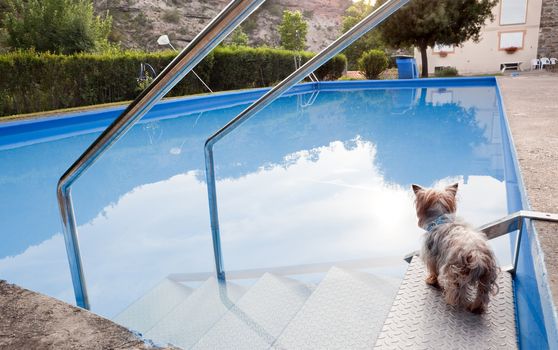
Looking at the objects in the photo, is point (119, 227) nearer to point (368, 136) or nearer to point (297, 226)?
point (297, 226)

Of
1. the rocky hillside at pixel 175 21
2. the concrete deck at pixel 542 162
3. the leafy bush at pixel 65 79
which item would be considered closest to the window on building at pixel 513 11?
the rocky hillside at pixel 175 21

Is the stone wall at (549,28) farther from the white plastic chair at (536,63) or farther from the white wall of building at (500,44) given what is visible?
the white plastic chair at (536,63)

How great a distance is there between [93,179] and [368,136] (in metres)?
3.72

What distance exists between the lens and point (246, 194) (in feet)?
12.3

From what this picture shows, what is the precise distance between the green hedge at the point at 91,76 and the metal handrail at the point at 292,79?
28.4 feet

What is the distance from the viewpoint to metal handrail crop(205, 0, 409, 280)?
1.45m

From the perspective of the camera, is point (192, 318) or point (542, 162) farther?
point (542, 162)

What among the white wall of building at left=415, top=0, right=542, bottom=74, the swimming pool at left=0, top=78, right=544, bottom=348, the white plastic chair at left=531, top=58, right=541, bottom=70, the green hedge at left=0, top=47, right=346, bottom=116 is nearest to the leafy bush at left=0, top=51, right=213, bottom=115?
the green hedge at left=0, top=47, right=346, bottom=116

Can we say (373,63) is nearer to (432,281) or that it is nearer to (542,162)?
(542,162)

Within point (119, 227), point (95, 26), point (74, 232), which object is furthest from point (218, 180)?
point (95, 26)

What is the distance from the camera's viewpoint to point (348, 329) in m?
1.53

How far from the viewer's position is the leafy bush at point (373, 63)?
14539mm

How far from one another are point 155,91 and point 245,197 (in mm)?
2648


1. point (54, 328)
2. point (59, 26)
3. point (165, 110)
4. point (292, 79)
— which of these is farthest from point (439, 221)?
point (59, 26)
